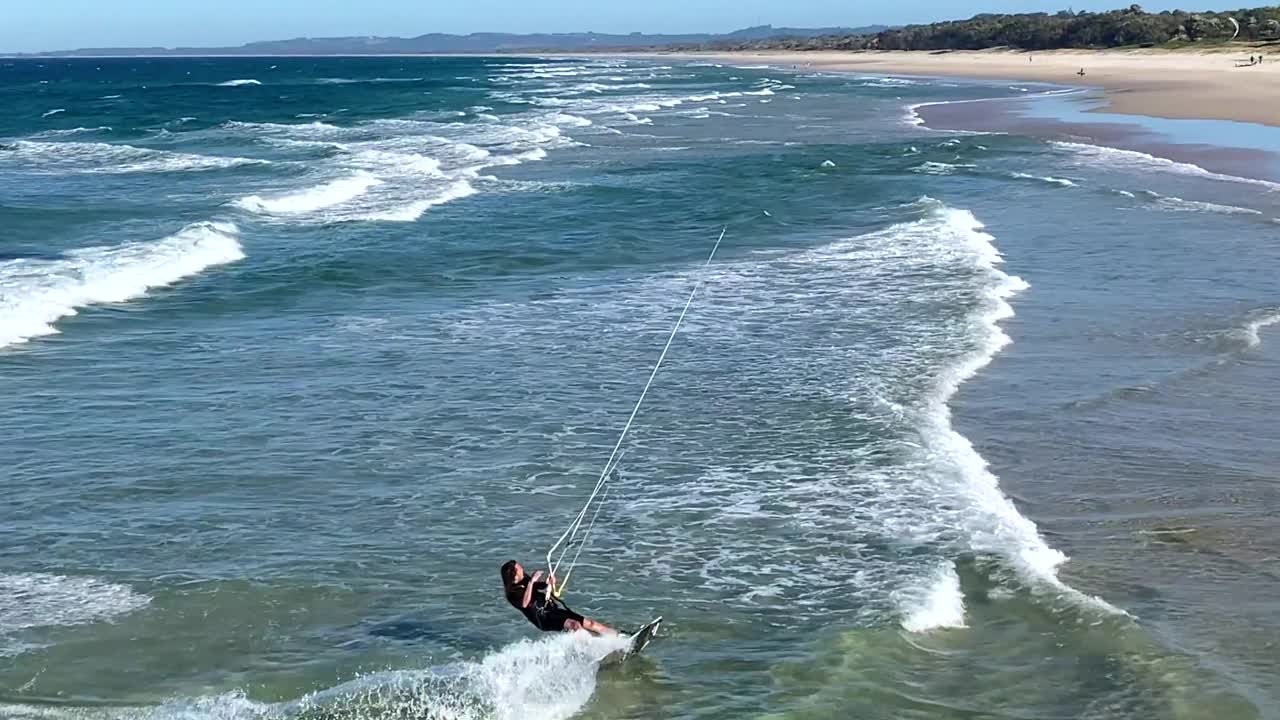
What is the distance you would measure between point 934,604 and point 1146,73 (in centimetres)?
7095

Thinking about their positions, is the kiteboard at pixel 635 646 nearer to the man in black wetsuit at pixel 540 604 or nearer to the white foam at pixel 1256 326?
the man in black wetsuit at pixel 540 604

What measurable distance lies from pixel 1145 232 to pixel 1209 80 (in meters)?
43.7

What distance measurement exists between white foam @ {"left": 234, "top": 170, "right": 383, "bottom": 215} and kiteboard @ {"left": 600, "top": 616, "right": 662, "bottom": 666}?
22.5 m

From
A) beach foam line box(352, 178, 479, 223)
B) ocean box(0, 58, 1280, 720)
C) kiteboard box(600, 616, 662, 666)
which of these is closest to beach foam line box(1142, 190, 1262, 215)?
ocean box(0, 58, 1280, 720)

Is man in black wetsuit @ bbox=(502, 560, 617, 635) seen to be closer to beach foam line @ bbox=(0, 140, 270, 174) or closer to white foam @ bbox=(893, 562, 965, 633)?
white foam @ bbox=(893, 562, 965, 633)

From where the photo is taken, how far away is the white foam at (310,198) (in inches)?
1161

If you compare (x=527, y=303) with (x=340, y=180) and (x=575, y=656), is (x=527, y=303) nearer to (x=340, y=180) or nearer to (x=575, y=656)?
(x=575, y=656)

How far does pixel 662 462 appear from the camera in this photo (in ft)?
38.7

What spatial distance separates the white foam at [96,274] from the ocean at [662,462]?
5.0 inches

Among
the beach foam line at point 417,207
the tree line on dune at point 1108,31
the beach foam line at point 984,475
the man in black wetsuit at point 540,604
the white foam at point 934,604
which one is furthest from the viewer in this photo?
the tree line on dune at point 1108,31

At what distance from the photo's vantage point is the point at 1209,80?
199ft

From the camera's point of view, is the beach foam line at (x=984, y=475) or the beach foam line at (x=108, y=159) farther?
the beach foam line at (x=108, y=159)

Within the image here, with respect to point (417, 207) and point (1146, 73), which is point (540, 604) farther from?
point (1146, 73)

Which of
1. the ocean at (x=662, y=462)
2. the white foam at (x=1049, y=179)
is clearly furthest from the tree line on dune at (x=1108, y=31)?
the ocean at (x=662, y=462)
